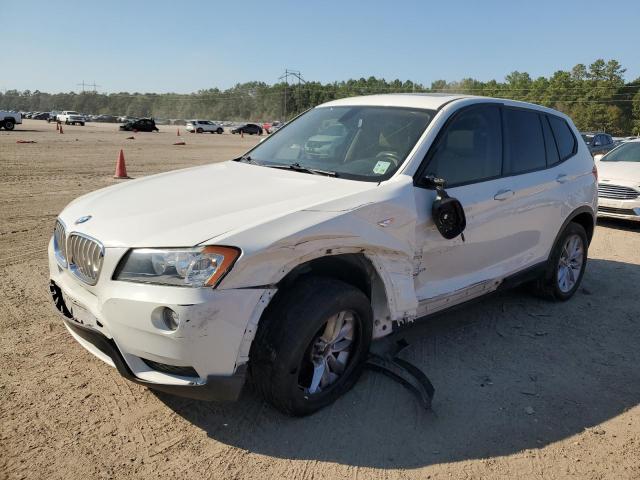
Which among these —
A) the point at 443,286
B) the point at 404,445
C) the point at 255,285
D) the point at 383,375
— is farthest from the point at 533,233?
the point at 255,285

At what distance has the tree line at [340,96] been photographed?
277 feet

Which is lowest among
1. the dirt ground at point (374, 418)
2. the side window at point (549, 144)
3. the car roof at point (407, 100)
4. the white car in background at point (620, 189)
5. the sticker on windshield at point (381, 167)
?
the dirt ground at point (374, 418)

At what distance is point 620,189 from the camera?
30.2 feet

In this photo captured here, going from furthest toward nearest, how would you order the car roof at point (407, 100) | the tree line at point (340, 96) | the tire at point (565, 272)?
the tree line at point (340, 96) → the tire at point (565, 272) → the car roof at point (407, 100)

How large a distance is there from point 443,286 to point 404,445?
3.96ft

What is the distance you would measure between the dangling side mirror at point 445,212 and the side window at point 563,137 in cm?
218

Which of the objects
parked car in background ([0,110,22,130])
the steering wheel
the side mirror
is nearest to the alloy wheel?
the side mirror

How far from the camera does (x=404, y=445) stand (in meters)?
2.93

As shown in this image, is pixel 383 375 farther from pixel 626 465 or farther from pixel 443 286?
pixel 626 465

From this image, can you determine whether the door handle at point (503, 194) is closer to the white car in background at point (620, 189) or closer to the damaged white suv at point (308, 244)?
the damaged white suv at point (308, 244)

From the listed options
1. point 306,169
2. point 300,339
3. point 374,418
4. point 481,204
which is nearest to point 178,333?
point 300,339

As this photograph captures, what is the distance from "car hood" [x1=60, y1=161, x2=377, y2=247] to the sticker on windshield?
180mm

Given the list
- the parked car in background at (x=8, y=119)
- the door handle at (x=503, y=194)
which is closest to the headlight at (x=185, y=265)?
the door handle at (x=503, y=194)

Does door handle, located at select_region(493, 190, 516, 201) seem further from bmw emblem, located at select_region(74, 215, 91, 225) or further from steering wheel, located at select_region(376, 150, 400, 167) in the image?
bmw emblem, located at select_region(74, 215, 91, 225)
